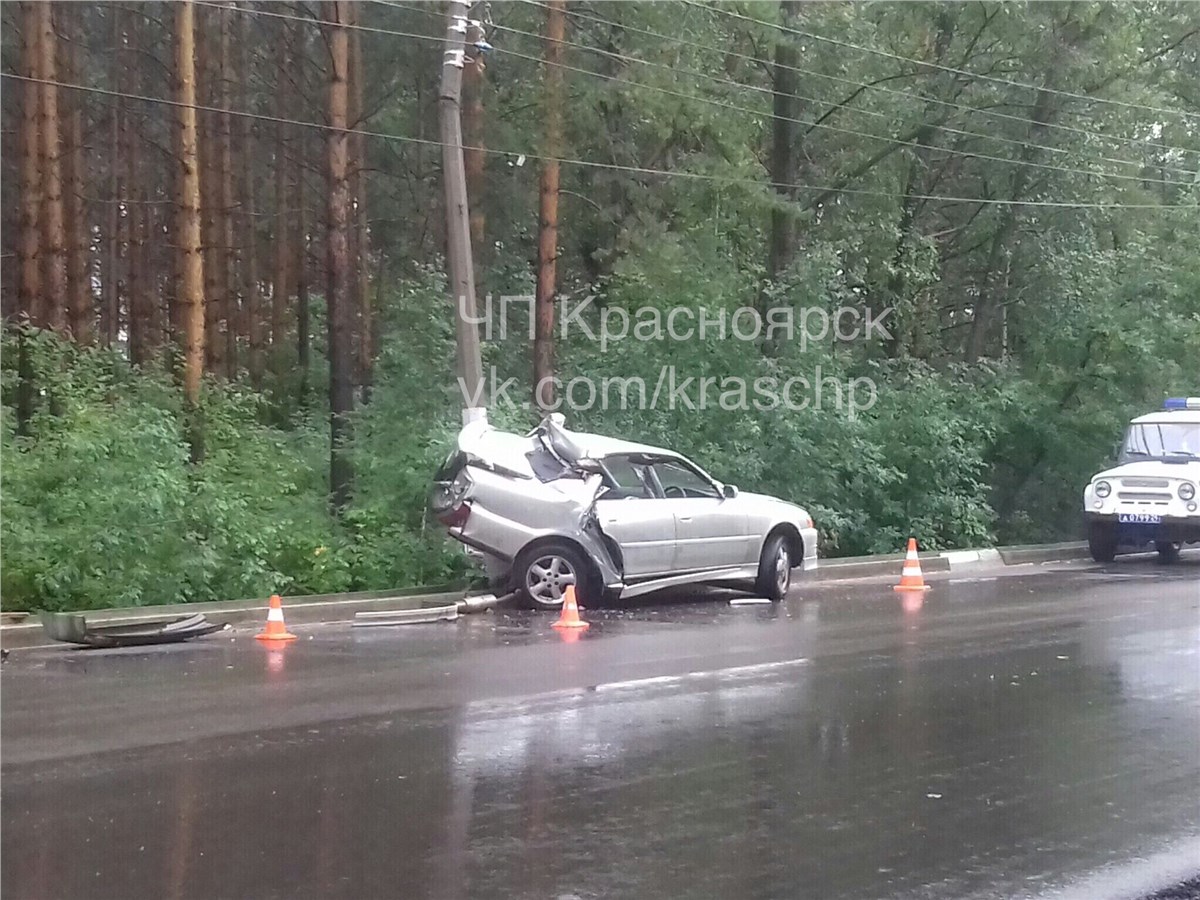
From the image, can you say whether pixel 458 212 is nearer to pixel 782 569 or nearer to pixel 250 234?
pixel 782 569

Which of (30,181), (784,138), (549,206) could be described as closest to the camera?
(549,206)

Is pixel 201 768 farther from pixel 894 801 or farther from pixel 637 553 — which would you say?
pixel 637 553

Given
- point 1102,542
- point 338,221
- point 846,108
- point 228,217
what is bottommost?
point 1102,542

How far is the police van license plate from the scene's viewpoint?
1986 centimetres

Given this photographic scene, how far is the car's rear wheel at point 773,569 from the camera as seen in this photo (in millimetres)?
15258

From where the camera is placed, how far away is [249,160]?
33.6 m

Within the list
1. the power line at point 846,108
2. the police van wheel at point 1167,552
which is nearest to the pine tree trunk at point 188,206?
the power line at point 846,108

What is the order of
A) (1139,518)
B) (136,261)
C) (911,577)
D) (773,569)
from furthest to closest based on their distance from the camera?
(136,261) → (1139,518) → (911,577) → (773,569)

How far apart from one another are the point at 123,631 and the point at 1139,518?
47.5 feet

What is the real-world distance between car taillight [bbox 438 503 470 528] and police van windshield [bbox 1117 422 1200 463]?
1194 centimetres

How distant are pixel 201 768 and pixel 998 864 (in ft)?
13.5

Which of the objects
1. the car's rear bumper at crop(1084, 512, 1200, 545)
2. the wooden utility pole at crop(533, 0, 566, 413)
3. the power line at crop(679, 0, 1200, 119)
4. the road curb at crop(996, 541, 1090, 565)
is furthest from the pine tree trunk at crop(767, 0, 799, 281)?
the car's rear bumper at crop(1084, 512, 1200, 545)

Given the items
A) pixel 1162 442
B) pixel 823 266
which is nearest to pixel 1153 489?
pixel 1162 442

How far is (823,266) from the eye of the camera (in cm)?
2066
